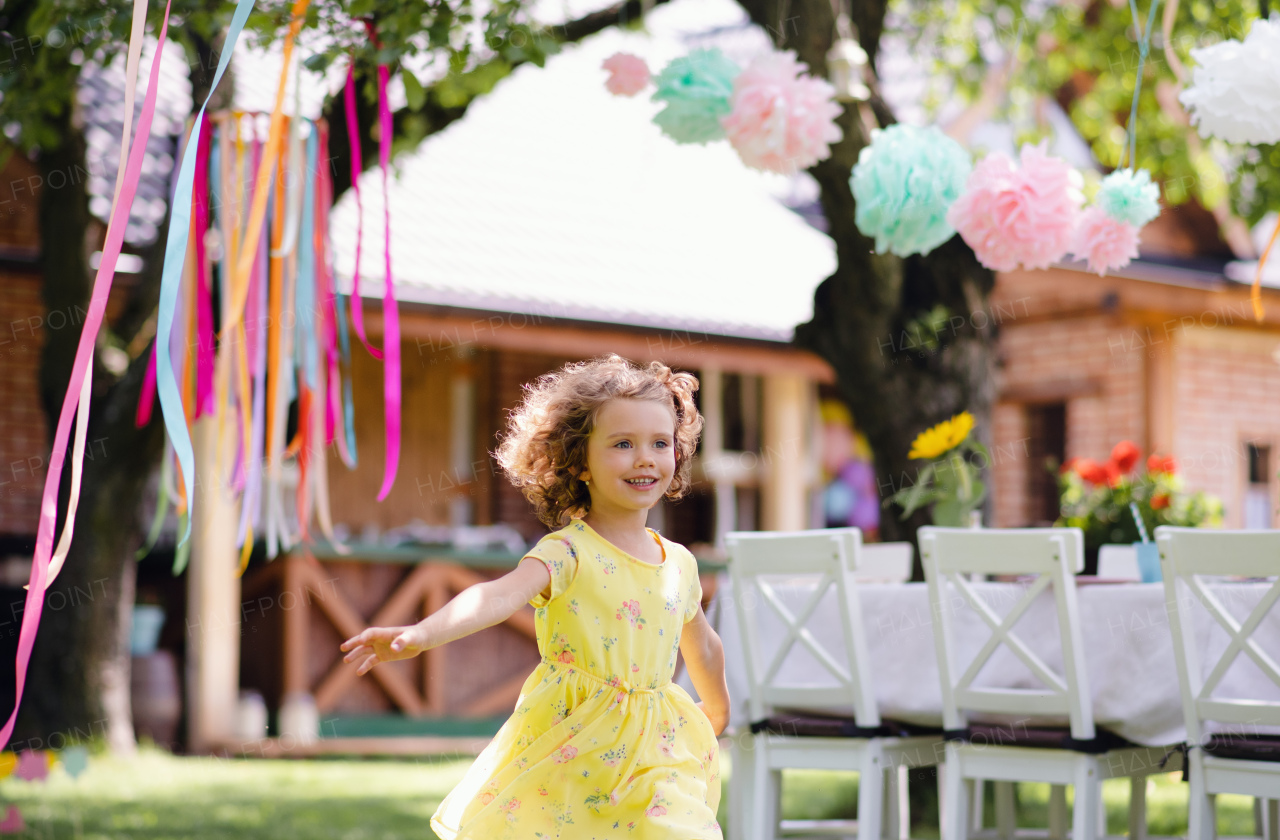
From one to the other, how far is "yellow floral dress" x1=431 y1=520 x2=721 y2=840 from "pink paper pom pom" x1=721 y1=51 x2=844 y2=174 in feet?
5.69

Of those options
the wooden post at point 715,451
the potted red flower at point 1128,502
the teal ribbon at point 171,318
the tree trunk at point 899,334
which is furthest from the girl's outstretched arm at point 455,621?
the wooden post at point 715,451

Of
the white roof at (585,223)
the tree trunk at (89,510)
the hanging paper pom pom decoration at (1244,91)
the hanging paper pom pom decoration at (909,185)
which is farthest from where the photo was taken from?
the white roof at (585,223)

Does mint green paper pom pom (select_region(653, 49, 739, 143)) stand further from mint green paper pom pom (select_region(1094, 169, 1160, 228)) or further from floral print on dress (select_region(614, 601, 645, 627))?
floral print on dress (select_region(614, 601, 645, 627))

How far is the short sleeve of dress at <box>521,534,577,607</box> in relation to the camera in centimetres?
246

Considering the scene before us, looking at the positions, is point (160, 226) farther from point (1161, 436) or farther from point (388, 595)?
point (1161, 436)

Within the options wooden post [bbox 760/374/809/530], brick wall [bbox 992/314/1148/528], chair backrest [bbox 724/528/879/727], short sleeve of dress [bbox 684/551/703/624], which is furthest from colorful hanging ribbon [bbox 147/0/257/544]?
brick wall [bbox 992/314/1148/528]

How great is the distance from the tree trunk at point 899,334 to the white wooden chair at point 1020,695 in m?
1.72

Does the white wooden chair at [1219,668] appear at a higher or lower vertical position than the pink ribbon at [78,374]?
lower

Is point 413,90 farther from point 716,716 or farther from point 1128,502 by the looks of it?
point 1128,502

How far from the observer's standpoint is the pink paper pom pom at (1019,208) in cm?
368

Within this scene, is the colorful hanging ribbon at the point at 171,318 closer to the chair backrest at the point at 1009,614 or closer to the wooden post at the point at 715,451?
the chair backrest at the point at 1009,614

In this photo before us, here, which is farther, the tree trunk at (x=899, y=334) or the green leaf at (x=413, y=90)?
the tree trunk at (x=899, y=334)

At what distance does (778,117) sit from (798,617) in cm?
140

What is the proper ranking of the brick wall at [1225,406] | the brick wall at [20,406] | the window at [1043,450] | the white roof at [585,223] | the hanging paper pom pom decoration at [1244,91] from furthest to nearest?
the window at [1043,450]
the brick wall at [1225,406]
the white roof at [585,223]
the brick wall at [20,406]
the hanging paper pom pom decoration at [1244,91]
